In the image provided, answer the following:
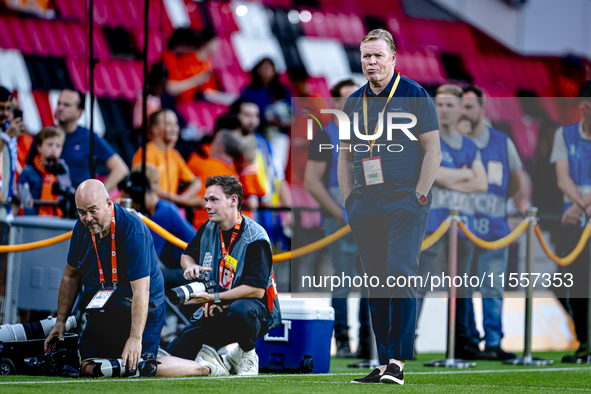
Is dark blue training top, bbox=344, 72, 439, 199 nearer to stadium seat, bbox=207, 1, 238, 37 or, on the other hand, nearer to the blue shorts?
the blue shorts

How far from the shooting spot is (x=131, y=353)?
16.0ft

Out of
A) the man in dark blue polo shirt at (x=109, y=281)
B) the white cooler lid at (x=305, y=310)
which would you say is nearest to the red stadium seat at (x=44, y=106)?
the white cooler lid at (x=305, y=310)

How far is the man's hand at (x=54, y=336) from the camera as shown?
197 inches

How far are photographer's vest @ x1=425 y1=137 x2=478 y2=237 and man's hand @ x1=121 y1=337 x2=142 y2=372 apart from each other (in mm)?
2326

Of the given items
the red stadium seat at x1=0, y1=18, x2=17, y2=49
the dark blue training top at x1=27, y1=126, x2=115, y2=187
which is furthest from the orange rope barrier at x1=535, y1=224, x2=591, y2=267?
the red stadium seat at x1=0, y1=18, x2=17, y2=49

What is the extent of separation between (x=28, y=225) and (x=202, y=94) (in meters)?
6.13

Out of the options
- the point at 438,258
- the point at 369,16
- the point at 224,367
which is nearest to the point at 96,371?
the point at 224,367

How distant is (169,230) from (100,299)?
5.06 ft

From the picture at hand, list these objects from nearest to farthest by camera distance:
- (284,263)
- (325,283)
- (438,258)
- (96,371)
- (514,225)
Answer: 1. (96,371)
2. (325,283)
3. (438,258)
4. (514,225)
5. (284,263)

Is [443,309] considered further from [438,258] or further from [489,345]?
[438,258]

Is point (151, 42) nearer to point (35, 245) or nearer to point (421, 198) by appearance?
point (35, 245)

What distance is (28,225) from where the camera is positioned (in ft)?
19.9

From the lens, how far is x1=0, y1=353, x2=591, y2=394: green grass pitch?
4324mm

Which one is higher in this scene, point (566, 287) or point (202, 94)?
point (202, 94)
